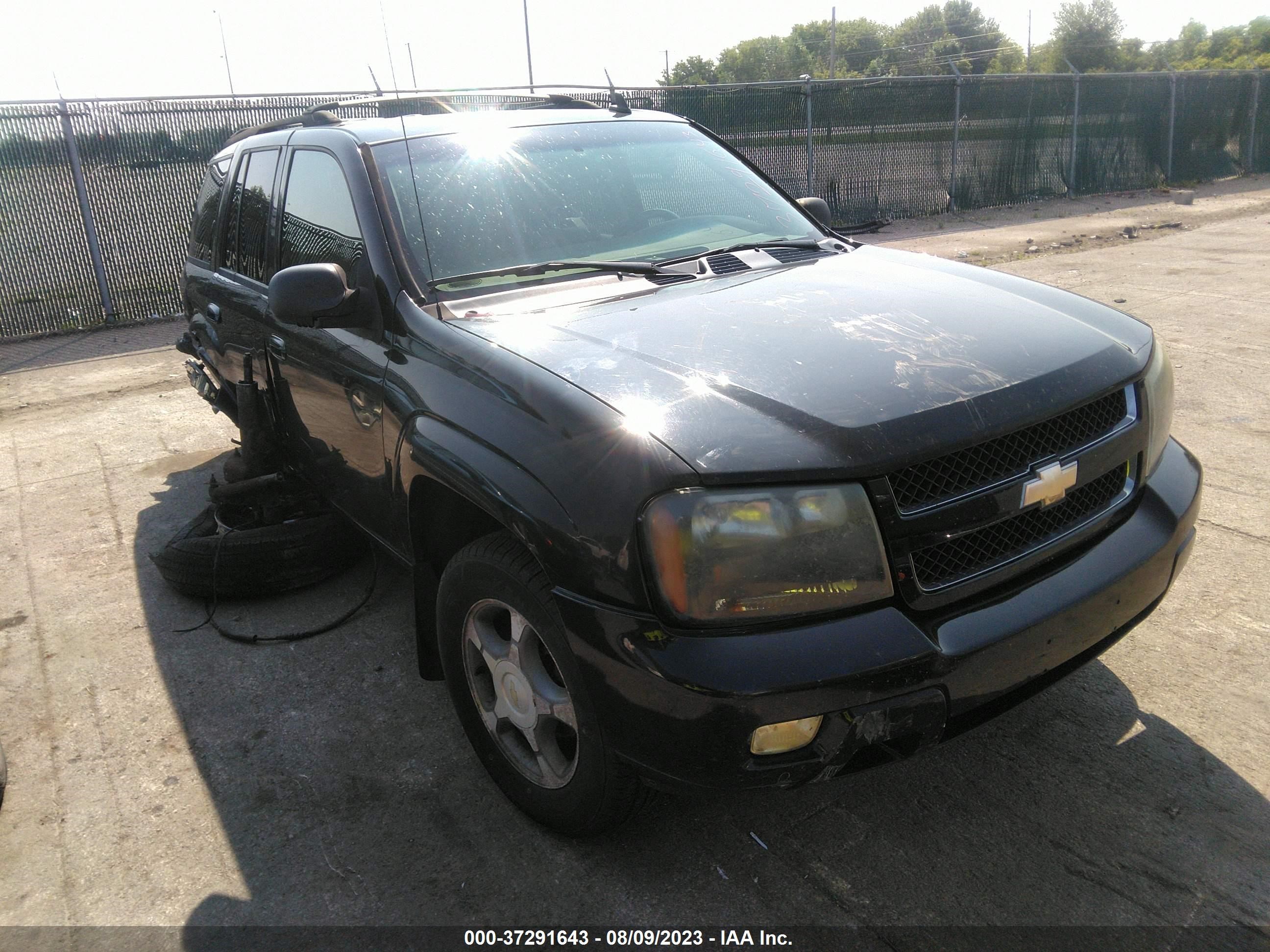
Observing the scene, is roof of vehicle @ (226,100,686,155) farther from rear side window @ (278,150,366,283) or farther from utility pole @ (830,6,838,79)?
utility pole @ (830,6,838,79)

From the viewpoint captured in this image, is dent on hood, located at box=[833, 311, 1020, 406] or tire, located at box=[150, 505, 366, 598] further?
tire, located at box=[150, 505, 366, 598]

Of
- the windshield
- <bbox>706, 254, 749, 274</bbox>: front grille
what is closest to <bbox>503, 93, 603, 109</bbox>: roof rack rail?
the windshield

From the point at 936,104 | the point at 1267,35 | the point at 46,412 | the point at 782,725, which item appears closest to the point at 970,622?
the point at 782,725

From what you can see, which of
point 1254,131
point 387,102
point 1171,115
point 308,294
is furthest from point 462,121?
point 1254,131

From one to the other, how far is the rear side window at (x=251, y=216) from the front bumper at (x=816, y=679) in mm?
2569

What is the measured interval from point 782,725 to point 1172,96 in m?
21.2

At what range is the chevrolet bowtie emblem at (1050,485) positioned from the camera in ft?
7.25

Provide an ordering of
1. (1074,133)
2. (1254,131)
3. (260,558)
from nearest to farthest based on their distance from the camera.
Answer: (260,558) < (1074,133) < (1254,131)

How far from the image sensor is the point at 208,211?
484 centimetres

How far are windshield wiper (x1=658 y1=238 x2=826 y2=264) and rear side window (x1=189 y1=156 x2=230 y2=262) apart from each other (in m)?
2.56

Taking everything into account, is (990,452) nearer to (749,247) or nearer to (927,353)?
(927,353)

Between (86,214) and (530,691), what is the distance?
993 centimetres

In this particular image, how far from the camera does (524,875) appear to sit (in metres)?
2.48

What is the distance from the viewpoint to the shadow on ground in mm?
2311
